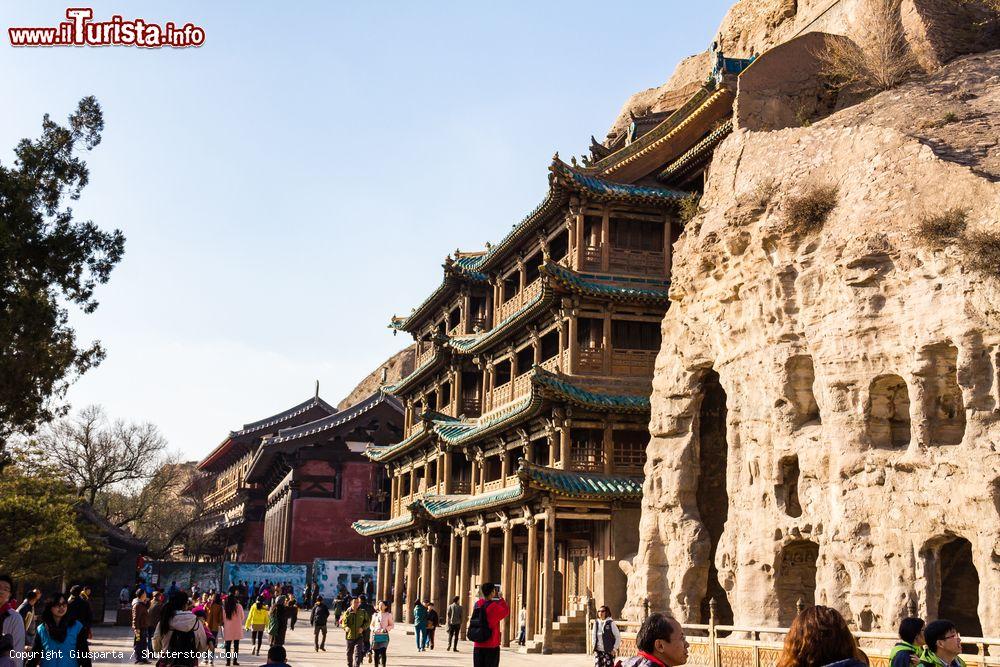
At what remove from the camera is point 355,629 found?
707 inches

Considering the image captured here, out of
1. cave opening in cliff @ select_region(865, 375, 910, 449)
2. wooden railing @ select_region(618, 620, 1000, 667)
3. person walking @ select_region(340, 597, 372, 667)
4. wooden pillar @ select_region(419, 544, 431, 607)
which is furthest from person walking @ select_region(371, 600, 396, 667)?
wooden pillar @ select_region(419, 544, 431, 607)

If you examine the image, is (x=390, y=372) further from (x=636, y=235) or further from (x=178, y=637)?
(x=178, y=637)

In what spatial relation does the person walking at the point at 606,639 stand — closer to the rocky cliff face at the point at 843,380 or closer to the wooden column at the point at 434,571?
the rocky cliff face at the point at 843,380

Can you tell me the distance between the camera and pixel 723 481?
2450 centimetres

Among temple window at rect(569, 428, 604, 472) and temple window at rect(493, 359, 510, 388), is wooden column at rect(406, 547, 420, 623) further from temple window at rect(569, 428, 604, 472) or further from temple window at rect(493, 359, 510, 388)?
temple window at rect(569, 428, 604, 472)

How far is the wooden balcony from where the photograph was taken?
96.0ft

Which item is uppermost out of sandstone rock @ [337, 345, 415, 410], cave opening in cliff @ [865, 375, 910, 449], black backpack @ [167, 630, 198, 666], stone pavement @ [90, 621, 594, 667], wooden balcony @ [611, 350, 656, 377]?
sandstone rock @ [337, 345, 415, 410]

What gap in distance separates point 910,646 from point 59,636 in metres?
7.35

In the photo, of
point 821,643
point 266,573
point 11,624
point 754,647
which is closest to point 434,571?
point 266,573

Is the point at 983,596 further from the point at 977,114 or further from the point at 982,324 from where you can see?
the point at 977,114

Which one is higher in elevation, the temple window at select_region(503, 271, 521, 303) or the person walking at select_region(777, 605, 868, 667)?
the temple window at select_region(503, 271, 521, 303)

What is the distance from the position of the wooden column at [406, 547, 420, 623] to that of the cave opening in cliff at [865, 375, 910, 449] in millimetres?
24569

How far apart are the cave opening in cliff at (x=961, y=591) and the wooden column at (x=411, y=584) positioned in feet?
80.8

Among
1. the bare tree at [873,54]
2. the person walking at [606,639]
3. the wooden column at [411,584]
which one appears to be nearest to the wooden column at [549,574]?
the person walking at [606,639]
